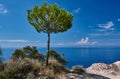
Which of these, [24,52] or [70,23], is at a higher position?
[70,23]

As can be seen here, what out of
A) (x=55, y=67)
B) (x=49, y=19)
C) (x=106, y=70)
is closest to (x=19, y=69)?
(x=55, y=67)

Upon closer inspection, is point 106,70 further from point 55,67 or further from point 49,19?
point 49,19

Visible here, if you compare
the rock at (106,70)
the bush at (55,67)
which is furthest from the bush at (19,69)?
the rock at (106,70)

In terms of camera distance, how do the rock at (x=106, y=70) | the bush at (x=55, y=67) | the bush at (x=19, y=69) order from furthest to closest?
the rock at (x=106, y=70) → the bush at (x=55, y=67) → the bush at (x=19, y=69)

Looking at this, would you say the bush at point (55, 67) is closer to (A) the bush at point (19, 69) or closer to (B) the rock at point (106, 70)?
(A) the bush at point (19, 69)

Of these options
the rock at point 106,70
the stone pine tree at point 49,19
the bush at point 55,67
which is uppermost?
the stone pine tree at point 49,19

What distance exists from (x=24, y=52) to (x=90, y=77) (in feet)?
19.7

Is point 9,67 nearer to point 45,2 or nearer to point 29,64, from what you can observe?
point 29,64

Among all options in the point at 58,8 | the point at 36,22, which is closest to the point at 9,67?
the point at 36,22

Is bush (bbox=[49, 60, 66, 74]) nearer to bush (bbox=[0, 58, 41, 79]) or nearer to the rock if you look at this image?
bush (bbox=[0, 58, 41, 79])

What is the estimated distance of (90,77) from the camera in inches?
675

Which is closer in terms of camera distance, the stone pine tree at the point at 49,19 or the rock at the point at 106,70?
the stone pine tree at the point at 49,19

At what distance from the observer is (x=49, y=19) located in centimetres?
1802

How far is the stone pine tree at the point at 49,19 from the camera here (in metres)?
17.8
